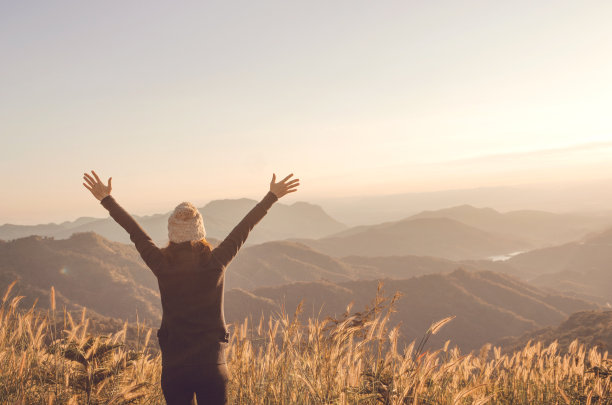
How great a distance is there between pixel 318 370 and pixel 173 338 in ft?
4.07

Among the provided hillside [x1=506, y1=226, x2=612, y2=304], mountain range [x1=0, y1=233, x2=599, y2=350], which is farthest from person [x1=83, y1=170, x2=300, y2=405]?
hillside [x1=506, y1=226, x2=612, y2=304]

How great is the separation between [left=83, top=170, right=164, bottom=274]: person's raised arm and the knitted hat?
0.21 m

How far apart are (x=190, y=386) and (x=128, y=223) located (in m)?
1.55

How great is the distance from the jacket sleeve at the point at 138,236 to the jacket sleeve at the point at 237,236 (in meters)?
0.47

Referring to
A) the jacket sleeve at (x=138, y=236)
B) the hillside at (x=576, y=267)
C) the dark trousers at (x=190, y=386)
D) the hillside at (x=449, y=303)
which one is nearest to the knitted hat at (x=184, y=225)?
the jacket sleeve at (x=138, y=236)

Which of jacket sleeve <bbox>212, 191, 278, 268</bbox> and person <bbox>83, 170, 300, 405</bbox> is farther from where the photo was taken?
jacket sleeve <bbox>212, 191, 278, 268</bbox>

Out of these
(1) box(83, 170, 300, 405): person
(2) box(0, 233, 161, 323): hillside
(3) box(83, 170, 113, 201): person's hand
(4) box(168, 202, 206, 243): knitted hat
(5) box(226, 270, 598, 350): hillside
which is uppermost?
(3) box(83, 170, 113, 201): person's hand

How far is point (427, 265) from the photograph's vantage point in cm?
13788

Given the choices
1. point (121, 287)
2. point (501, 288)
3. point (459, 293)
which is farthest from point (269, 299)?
point (501, 288)

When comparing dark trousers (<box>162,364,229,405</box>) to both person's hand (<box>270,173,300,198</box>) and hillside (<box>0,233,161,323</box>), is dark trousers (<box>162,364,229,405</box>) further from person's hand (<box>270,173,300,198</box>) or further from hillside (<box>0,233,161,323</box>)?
hillside (<box>0,233,161,323</box>)

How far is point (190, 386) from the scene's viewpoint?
284 centimetres

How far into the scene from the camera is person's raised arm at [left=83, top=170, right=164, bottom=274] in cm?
298

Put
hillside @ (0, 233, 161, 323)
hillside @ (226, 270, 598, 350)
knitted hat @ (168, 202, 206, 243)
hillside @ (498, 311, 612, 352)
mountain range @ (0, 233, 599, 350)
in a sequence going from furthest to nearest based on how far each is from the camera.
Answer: hillside @ (0, 233, 161, 323) → mountain range @ (0, 233, 599, 350) → hillside @ (226, 270, 598, 350) → hillside @ (498, 311, 612, 352) → knitted hat @ (168, 202, 206, 243)

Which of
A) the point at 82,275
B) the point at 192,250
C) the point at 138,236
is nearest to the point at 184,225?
the point at 192,250
